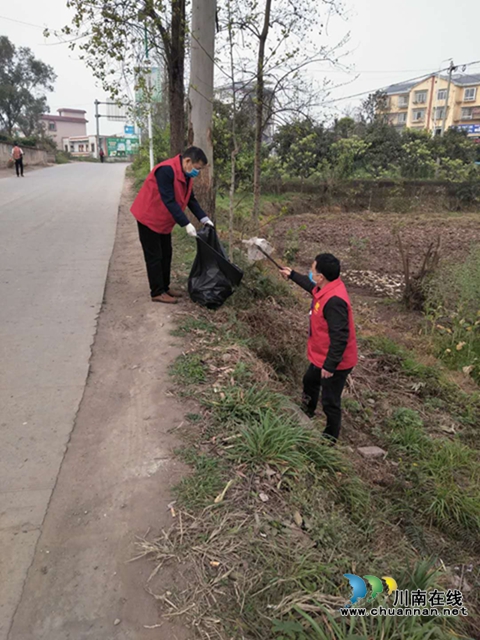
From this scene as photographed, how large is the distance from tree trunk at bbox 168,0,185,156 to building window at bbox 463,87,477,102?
63.3 m

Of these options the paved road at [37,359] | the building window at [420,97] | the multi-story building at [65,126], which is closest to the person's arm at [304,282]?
the paved road at [37,359]

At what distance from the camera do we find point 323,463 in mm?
2826

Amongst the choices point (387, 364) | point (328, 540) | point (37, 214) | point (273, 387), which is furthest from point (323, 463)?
point (37, 214)

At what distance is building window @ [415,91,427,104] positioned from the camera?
6181 cm

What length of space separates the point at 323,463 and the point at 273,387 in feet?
3.18

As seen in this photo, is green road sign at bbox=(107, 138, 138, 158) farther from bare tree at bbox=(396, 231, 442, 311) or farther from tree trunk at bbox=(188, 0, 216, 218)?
bare tree at bbox=(396, 231, 442, 311)

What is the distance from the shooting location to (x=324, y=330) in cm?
350

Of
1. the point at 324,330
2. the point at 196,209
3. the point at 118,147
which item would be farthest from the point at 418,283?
the point at 118,147

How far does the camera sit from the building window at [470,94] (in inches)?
2331

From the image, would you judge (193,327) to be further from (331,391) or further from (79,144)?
(79,144)

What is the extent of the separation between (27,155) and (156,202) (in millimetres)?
30817

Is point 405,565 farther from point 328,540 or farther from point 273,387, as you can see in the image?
point 273,387

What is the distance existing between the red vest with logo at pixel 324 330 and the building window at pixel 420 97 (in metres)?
69.6

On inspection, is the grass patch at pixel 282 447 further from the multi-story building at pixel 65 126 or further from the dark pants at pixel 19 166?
the multi-story building at pixel 65 126
